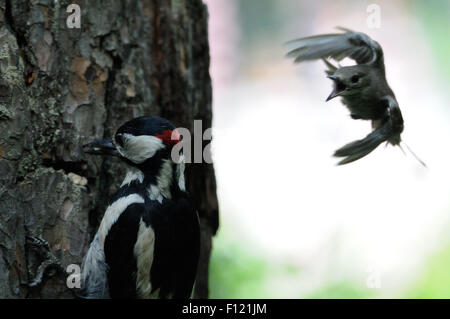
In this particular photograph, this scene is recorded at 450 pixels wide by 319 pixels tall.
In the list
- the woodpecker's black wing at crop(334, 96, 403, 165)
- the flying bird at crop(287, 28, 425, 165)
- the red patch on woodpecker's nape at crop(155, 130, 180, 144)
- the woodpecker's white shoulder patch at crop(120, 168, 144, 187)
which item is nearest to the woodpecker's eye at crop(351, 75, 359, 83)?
the flying bird at crop(287, 28, 425, 165)

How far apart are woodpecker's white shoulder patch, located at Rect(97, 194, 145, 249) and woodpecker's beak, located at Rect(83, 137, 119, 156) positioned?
230 mm

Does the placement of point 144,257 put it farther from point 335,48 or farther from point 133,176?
point 335,48

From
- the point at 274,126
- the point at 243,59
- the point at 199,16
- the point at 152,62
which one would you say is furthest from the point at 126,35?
the point at 243,59

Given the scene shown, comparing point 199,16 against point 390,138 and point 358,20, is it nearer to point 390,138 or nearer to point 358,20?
point 390,138

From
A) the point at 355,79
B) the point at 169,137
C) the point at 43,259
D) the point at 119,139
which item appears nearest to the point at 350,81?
the point at 355,79

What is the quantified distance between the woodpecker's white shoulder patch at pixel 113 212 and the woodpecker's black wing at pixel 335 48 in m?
1.27

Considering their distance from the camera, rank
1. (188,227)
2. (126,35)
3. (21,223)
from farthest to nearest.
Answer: (126,35) < (188,227) < (21,223)

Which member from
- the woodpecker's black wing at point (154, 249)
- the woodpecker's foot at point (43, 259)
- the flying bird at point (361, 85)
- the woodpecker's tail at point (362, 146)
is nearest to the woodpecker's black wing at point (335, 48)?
the flying bird at point (361, 85)

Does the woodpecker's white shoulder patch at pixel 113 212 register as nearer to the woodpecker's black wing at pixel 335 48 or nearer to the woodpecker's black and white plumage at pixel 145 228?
the woodpecker's black and white plumage at pixel 145 228

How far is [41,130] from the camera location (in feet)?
10.4

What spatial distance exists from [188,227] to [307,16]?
4950 millimetres

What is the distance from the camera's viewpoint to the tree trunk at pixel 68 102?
299 cm

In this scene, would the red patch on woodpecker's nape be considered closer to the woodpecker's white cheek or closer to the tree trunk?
the woodpecker's white cheek
